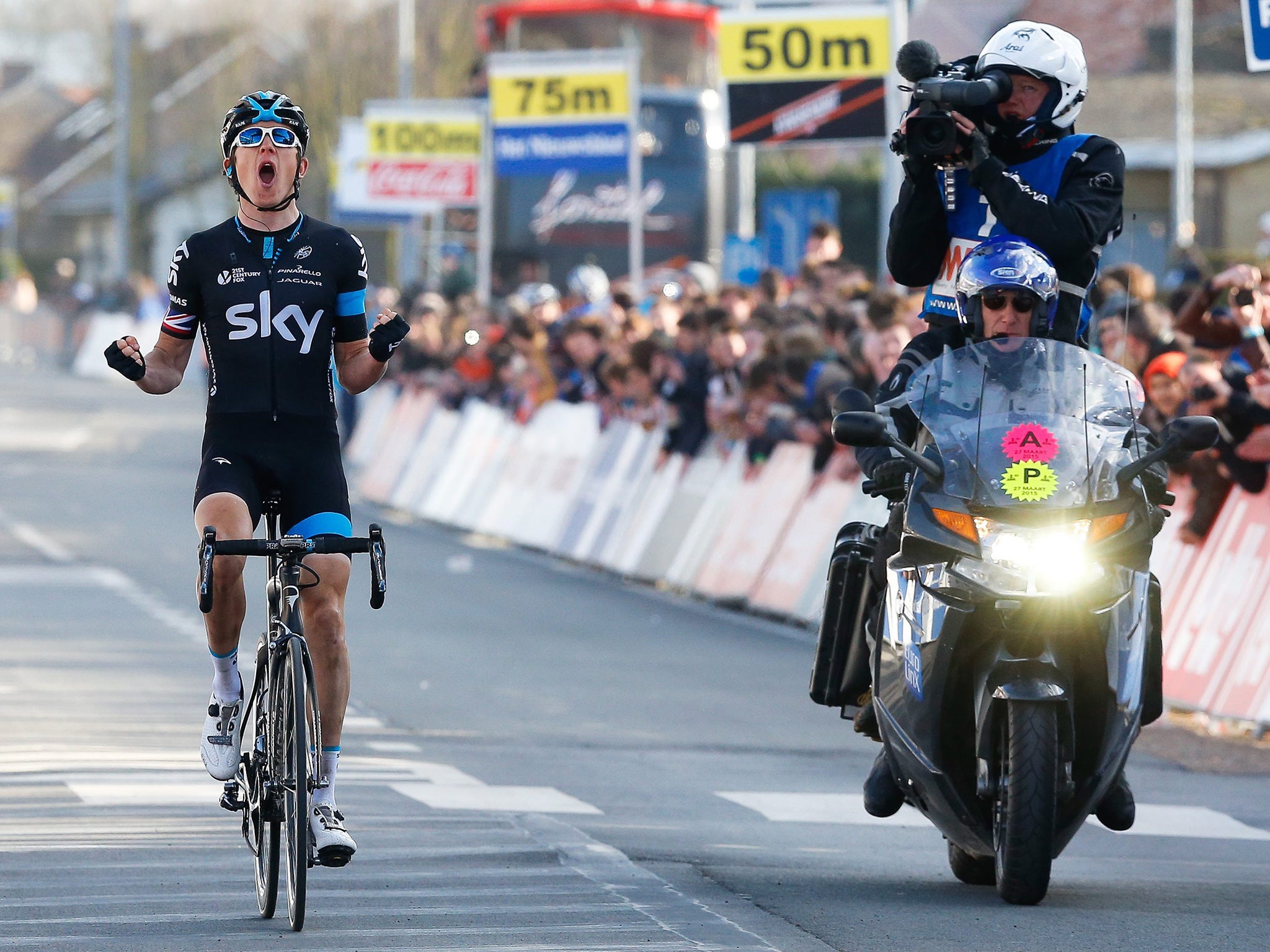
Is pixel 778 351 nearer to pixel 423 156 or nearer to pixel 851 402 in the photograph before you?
pixel 851 402

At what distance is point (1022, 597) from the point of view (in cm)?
702

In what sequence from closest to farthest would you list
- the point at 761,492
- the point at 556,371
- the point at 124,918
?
1. the point at 124,918
2. the point at 761,492
3. the point at 556,371

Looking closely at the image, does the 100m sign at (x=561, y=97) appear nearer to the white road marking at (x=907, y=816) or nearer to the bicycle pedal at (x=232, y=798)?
the white road marking at (x=907, y=816)

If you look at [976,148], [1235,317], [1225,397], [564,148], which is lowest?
[1225,397]

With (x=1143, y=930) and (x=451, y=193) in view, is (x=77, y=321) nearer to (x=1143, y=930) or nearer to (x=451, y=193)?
(x=451, y=193)

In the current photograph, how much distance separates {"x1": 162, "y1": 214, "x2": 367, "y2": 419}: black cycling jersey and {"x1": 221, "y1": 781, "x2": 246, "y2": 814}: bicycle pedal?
1.04 metres

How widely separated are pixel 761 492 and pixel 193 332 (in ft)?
32.9

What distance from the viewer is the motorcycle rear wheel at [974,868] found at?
25.7 ft

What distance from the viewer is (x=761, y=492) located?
17.5 meters

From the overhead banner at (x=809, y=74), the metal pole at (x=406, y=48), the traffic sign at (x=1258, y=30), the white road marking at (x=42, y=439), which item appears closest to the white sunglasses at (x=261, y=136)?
the traffic sign at (x=1258, y=30)

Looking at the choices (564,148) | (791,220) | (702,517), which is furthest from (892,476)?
(791,220)

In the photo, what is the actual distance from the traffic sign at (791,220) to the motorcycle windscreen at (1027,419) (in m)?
26.3

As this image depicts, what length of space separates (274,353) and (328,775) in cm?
117

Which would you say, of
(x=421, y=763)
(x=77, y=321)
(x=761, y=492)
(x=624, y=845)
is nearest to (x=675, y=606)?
(x=761, y=492)
